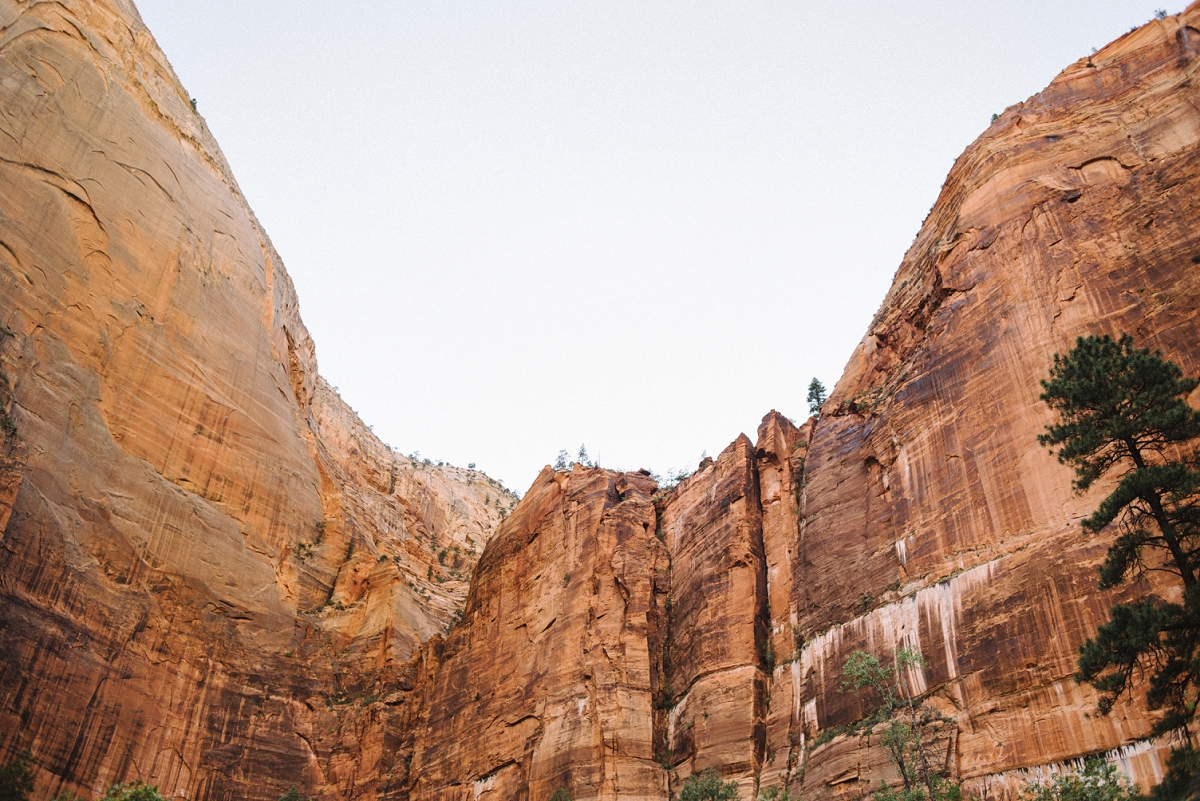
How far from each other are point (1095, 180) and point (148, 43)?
159 ft

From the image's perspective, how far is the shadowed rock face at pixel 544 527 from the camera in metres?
32.6

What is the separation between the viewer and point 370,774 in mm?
50031

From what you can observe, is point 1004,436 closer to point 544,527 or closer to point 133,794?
point 544,527

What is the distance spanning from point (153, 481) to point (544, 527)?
66.5ft

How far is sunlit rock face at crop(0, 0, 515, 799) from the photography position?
122ft

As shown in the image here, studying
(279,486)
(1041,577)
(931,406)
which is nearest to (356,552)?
(279,486)

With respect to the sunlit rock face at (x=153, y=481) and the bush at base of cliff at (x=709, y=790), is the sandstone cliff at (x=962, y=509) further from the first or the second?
the sunlit rock face at (x=153, y=481)

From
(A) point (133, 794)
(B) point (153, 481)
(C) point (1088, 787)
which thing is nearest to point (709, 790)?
(C) point (1088, 787)

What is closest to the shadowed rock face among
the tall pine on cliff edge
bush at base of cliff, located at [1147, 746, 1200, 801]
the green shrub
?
bush at base of cliff, located at [1147, 746, 1200, 801]

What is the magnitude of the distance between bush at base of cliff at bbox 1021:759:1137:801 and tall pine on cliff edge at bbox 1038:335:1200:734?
277cm

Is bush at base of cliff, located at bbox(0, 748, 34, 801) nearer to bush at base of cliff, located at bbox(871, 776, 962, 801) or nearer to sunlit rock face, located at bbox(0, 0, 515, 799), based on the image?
sunlit rock face, located at bbox(0, 0, 515, 799)

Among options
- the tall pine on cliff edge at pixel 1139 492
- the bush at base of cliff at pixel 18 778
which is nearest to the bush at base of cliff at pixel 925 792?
the tall pine on cliff edge at pixel 1139 492

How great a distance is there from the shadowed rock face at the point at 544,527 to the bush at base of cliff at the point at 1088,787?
0.80 m

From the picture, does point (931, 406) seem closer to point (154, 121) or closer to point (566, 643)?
point (566, 643)
